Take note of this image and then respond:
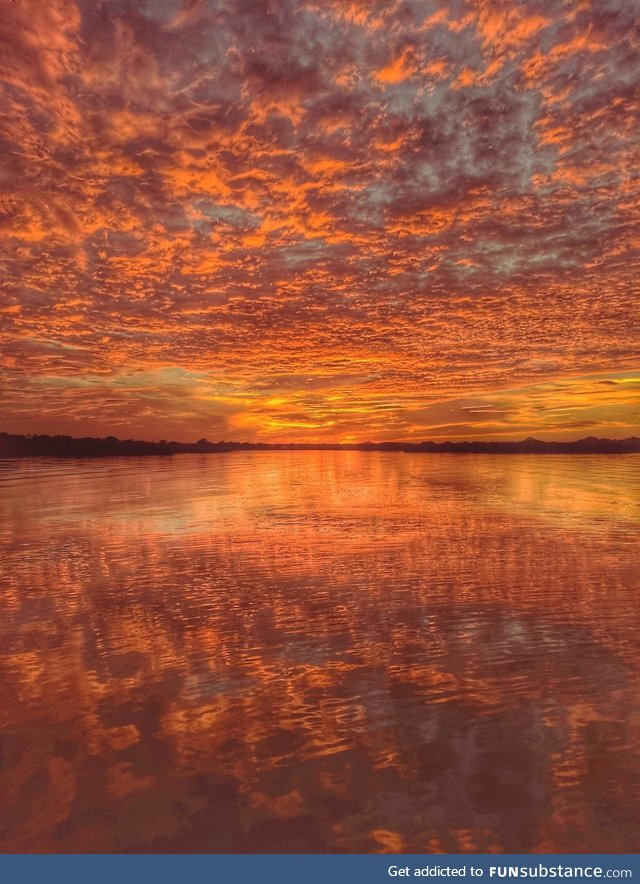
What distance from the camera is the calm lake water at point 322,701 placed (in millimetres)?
4160

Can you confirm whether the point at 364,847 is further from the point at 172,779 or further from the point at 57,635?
the point at 57,635

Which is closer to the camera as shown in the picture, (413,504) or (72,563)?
(72,563)

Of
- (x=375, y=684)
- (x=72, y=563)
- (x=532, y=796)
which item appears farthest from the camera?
(x=72, y=563)

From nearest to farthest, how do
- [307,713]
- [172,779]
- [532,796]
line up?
[532,796]
[172,779]
[307,713]

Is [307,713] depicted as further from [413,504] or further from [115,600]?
[413,504]

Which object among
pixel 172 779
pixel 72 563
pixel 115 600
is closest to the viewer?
pixel 172 779

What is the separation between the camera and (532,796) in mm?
4371

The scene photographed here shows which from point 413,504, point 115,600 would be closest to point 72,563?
point 115,600

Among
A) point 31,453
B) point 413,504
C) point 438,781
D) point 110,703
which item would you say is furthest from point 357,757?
point 31,453

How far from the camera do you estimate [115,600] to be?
10.3 metres

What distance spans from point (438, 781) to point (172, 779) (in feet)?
7.51

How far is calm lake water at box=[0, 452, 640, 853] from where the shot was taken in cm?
416

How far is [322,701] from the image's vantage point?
608cm

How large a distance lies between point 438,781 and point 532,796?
2.45 ft
